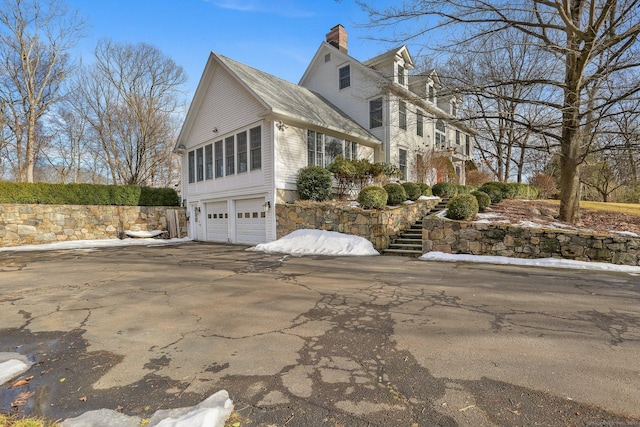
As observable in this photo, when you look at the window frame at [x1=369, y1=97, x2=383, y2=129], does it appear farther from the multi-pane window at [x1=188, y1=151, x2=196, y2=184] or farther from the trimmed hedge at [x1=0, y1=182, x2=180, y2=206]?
the trimmed hedge at [x1=0, y1=182, x2=180, y2=206]

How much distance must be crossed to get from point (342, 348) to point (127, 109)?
84.7 ft

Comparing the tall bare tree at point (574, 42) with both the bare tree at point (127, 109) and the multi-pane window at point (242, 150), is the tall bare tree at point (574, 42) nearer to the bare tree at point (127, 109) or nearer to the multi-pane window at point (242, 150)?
the multi-pane window at point (242, 150)

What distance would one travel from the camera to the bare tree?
72.8ft

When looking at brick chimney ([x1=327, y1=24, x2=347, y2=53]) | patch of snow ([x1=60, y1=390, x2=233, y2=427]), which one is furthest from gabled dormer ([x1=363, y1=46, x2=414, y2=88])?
patch of snow ([x1=60, y1=390, x2=233, y2=427])

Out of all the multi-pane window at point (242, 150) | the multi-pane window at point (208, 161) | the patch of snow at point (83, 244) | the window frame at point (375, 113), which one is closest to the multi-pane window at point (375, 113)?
the window frame at point (375, 113)

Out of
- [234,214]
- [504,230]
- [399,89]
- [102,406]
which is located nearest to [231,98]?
[234,214]

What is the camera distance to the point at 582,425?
1957 mm

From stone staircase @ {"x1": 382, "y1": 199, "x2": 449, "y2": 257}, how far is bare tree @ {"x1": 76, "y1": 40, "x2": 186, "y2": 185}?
2046cm

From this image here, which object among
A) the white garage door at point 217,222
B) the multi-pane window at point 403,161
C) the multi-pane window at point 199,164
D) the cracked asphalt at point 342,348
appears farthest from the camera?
the multi-pane window at point 403,161

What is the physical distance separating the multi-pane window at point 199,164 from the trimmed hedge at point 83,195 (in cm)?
306

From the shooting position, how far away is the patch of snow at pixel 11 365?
8.72ft

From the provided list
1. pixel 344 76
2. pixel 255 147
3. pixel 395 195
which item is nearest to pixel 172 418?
pixel 395 195

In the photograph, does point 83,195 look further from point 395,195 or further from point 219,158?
point 395,195

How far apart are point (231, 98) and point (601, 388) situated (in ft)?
48.9
